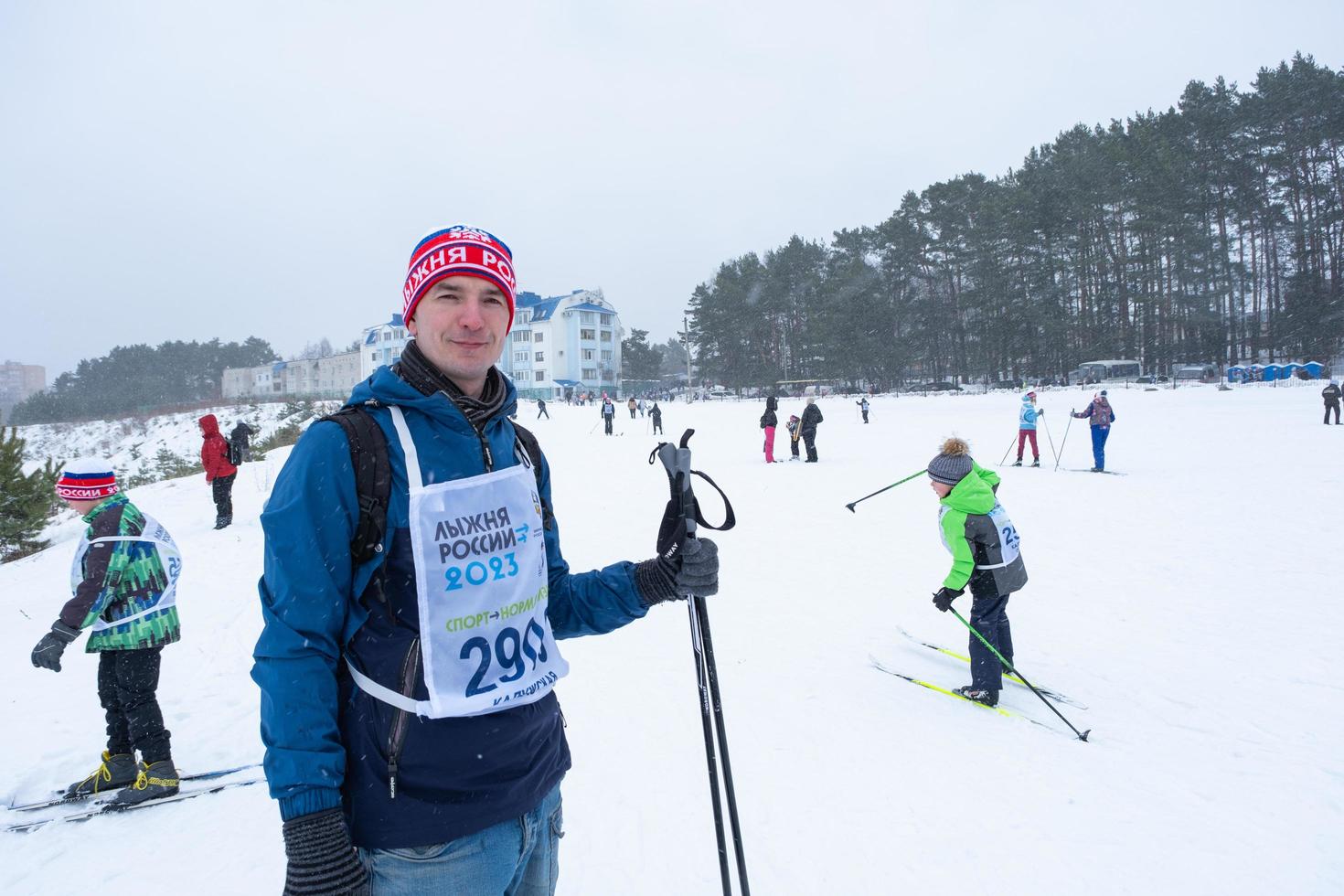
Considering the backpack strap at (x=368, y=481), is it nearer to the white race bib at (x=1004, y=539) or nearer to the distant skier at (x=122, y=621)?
the distant skier at (x=122, y=621)

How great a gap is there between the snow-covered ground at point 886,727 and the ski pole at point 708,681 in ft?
3.13

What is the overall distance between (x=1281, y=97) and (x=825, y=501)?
46.3 m

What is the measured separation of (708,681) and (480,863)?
1068 mm

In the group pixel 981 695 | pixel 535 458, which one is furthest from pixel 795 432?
pixel 535 458

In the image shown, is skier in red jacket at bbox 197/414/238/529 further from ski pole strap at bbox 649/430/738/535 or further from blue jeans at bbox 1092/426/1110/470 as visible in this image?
blue jeans at bbox 1092/426/1110/470

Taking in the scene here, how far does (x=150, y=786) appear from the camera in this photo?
Answer: 142 inches

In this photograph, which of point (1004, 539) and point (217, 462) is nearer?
point (1004, 539)

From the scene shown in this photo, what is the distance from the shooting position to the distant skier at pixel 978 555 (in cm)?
456

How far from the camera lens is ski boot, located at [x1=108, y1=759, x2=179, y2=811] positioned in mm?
3562

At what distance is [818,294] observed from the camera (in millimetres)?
56000

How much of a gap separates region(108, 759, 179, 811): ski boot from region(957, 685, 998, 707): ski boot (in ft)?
16.8

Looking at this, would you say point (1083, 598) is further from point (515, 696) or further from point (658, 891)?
point (515, 696)

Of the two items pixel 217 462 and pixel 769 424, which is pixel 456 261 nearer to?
pixel 217 462

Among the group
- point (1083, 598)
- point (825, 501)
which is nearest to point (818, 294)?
point (825, 501)
